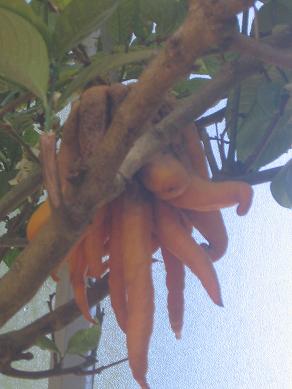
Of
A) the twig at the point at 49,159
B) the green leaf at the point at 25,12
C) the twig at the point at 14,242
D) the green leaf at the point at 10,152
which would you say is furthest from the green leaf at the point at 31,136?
the twig at the point at 49,159

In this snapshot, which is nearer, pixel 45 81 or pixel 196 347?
pixel 45 81

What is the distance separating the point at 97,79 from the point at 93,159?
0.47ft

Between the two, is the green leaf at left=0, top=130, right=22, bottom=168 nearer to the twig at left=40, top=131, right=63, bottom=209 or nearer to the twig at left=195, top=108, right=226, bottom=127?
the twig at left=195, top=108, right=226, bottom=127

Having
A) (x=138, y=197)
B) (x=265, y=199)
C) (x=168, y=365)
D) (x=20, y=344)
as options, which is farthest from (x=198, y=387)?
(x=138, y=197)

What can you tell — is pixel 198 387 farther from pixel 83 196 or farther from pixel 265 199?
pixel 83 196

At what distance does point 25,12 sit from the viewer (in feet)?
1.10

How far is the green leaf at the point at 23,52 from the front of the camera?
0.31 metres

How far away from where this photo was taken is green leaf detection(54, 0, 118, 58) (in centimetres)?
34

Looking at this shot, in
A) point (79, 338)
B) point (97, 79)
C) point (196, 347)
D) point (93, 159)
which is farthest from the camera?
point (196, 347)

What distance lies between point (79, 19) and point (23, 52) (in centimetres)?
4

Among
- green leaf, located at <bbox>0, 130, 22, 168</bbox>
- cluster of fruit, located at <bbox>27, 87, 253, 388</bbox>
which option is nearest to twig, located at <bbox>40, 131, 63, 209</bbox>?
cluster of fruit, located at <bbox>27, 87, 253, 388</bbox>

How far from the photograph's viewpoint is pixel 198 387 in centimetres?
79

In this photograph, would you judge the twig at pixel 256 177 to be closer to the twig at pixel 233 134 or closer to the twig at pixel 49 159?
the twig at pixel 233 134

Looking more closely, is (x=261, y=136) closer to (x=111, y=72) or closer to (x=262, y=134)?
(x=262, y=134)
